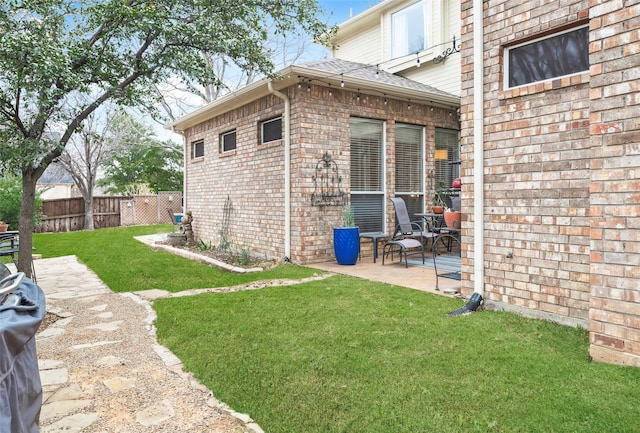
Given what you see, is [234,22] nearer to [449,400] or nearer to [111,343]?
[111,343]

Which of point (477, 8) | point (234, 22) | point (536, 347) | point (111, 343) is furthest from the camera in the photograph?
point (234, 22)

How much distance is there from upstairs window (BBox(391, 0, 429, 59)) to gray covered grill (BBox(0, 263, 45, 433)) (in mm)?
10590

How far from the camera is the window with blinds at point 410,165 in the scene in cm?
817

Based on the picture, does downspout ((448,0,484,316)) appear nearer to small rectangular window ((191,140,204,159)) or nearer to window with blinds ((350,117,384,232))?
window with blinds ((350,117,384,232))

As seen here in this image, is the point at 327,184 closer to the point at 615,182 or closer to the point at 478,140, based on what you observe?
the point at 478,140

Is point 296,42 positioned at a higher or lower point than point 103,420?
higher

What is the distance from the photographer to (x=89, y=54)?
172 inches

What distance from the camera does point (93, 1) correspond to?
14.7ft

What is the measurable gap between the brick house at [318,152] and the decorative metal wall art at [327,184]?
0.02m

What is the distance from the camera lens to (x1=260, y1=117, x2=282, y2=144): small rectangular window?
7560 mm

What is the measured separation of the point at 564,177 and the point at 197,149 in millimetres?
9124

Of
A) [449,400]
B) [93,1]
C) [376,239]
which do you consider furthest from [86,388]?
[376,239]

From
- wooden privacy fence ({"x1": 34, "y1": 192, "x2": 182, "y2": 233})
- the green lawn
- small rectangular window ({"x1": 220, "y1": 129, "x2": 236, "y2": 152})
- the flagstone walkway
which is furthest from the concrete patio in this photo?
wooden privacy fence ({"x1": 34, "y1": 192, "x2": 182, "y2": 233})

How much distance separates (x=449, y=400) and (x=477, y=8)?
139 inches
